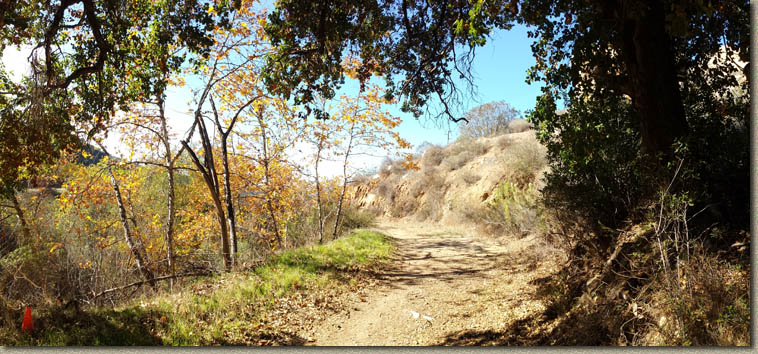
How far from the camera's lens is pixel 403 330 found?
15.1ft

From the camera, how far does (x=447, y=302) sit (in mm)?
5574

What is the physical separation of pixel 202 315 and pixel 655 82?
6133mm

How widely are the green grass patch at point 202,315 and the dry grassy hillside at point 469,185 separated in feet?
18.4

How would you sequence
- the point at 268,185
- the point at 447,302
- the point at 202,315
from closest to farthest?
the point at 202,315 → the point at 447,302 → the point at 268,185

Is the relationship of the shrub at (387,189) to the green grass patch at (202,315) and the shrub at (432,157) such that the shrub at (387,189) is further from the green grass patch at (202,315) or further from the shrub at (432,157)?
the green grass patch at (202,315)

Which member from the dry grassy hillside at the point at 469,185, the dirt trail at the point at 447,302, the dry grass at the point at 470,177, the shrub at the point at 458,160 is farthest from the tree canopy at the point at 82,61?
the shrub at the point at 458,160

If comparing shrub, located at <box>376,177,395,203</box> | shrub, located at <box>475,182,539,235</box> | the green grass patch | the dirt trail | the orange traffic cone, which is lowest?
the dirt trail

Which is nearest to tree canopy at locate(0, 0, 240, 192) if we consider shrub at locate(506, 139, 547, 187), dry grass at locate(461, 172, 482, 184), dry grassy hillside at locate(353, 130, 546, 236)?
dry grassy hillside at locate(353, 130, 546, 236)

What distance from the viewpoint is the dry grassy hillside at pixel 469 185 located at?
39.6ft

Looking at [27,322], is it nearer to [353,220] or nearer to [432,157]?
[353,220]

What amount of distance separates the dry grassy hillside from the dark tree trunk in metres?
4.47

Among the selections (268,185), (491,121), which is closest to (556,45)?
(268,185)

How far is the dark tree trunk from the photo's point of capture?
13.0ft

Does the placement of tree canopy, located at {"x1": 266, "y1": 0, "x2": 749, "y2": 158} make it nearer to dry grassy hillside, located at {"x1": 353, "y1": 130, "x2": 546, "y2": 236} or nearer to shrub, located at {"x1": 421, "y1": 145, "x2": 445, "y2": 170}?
dry grassy hillside, located at {"x1": 353, "y1": 130, "x2": 546, "y2": 236}
